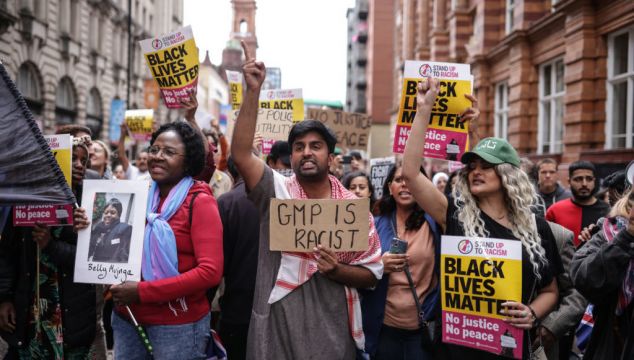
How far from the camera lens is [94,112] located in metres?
32.5

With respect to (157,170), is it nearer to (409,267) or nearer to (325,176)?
(325,176)

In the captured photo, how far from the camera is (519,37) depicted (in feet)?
52.0

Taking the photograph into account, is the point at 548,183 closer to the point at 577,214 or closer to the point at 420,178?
the point at 577,214

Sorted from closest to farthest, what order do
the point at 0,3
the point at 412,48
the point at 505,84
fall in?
the point at 505,84 < the point at 0,3 < the point at 412,48

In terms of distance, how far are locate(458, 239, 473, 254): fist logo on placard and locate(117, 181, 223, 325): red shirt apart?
1.27 m

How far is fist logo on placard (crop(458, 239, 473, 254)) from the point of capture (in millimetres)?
3215

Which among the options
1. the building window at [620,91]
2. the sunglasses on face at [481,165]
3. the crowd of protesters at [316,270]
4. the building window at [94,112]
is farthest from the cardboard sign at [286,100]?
the building window at [94,112]

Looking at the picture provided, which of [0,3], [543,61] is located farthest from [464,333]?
[0,3]

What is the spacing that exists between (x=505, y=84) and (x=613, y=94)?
6788mm

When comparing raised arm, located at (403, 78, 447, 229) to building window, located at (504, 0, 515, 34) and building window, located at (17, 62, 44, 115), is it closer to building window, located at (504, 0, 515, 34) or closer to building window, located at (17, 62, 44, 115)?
building window, located at (504, 0, 515, 34)

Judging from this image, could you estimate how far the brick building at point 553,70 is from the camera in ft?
38.4

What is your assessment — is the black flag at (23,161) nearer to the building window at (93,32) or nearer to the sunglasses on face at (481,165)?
the sunglasses on face at (481,165)

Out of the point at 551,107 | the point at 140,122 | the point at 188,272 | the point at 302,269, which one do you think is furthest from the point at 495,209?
the point at 551,107

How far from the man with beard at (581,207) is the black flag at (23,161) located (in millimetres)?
4925
